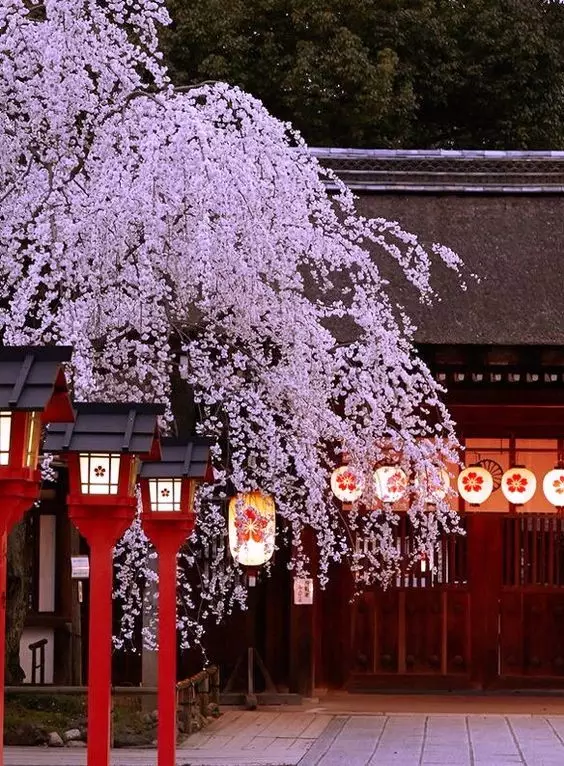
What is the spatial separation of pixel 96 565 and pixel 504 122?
1889 cm

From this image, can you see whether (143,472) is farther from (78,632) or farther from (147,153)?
(78,632)

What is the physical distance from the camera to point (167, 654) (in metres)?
10.1

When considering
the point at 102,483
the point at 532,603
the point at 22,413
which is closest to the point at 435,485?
the point at 102,483

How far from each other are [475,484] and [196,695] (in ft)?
12.1

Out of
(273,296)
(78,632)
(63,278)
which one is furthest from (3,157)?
(78,632)

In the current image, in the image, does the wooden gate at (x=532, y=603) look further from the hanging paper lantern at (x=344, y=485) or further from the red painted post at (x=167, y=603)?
the red painted post at (x=167, y=603)

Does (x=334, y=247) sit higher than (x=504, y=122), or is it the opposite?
(x=504, y=122)

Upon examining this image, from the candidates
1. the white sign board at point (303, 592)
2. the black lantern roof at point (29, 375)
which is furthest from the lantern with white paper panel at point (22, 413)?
the white sign board at point (303, 592)

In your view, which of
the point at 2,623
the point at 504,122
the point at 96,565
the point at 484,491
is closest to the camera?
the point at 2,623

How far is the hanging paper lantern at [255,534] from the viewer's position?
1457cm

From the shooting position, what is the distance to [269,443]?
11609 mm

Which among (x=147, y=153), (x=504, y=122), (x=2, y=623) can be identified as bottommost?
(x=2, y=623)

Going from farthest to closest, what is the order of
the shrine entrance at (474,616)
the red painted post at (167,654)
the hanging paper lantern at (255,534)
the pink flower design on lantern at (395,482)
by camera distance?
1. the shrine entrance at (474,616)
2. the pink flower design on lantern at (395,482)
3. the hanging paper lantern at (255,534)
4. the red painted post at (167,654)

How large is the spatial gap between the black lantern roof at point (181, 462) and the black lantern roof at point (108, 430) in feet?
5.96
